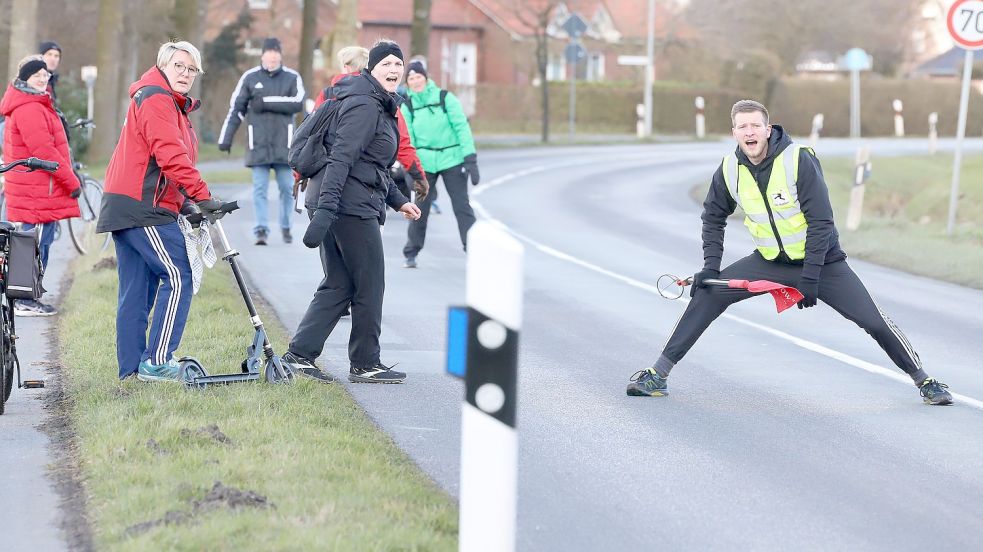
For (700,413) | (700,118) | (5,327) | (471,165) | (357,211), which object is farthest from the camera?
(700,118)

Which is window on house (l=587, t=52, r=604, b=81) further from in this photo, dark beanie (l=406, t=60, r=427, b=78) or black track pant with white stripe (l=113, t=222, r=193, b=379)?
black track pant with white stripe (l=113, t=222, r=193, b=379)

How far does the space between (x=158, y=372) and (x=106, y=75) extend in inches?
913

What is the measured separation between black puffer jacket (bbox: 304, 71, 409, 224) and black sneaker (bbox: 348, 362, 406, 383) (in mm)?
868

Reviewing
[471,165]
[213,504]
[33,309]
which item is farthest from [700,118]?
[213,504]

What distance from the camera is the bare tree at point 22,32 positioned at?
26438 mm

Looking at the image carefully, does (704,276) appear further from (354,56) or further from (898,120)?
(898,120)

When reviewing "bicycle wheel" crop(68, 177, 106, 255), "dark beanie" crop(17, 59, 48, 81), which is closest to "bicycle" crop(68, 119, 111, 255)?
"bicycle wheel" crop(68, 177, 106, 255)

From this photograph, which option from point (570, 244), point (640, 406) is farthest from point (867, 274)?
point (640, 406)

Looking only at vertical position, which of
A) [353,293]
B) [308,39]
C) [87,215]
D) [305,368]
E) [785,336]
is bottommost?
[785,336]

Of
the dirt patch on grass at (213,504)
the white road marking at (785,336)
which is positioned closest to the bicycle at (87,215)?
the white road marking at (785,336)

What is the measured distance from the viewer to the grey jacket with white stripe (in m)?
15.0

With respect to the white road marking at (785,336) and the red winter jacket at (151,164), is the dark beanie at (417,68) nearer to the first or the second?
the white road marking at (785,336)

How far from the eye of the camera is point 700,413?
763 centimetres

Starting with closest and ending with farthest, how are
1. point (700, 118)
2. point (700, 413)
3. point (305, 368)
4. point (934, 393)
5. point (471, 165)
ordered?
point (700, 413) → point (934, 393) → point (305, 368) → point (471, 165) → point (700, 118)
